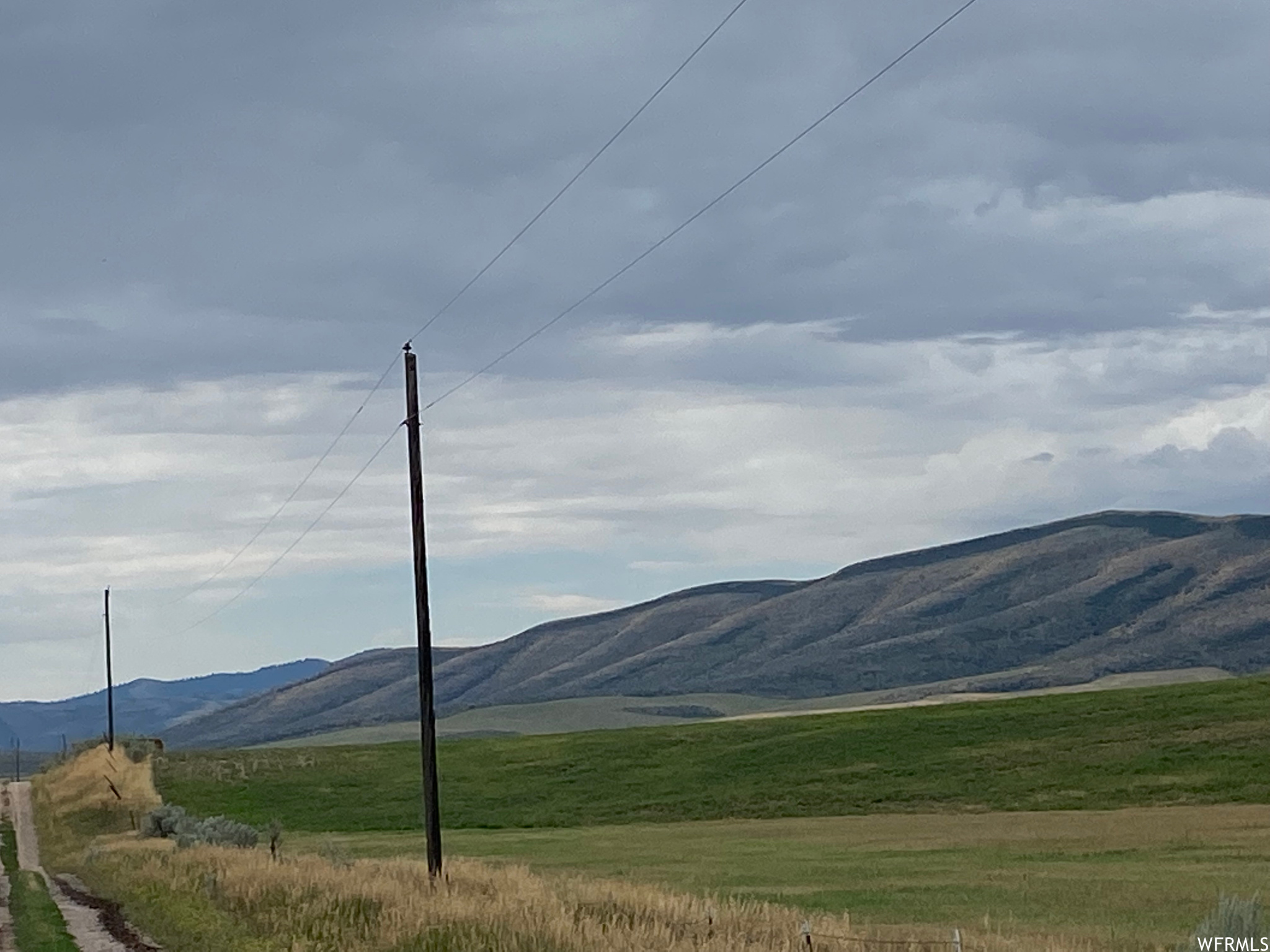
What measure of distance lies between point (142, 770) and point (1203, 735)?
56.8 metres

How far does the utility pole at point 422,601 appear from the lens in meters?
36.1

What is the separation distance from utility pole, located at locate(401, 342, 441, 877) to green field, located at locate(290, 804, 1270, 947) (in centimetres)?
602

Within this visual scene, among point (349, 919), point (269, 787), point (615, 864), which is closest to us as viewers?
point (349, 919)

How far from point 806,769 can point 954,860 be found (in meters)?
43.2

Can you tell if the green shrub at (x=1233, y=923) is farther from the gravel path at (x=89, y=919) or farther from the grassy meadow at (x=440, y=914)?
the gravel path at (x=89, y=919)

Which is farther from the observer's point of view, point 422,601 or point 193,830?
point 193,830

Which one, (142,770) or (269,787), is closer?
(142,770)

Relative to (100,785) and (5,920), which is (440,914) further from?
(100,785)

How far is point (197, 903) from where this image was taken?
3331 centimetres

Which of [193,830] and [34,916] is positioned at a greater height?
[193,830]

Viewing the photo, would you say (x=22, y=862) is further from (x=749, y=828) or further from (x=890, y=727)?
(x=890, y=727)

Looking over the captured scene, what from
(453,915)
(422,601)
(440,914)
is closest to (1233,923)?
(453,915)

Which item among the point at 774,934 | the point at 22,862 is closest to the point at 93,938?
the point at 774,934

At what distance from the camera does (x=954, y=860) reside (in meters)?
49.7
